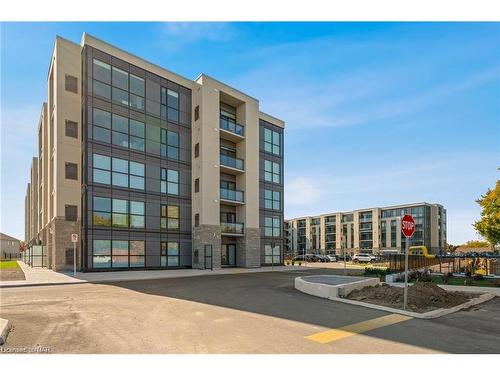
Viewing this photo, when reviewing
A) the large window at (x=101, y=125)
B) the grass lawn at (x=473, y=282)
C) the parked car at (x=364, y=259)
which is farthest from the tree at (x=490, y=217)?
the large window at (x=101, y=125)

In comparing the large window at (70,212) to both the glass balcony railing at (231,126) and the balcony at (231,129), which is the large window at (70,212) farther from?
the glass balcony railing at (231,126)

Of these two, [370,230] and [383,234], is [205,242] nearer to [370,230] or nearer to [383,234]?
[383,234]

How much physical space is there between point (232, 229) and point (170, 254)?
6722 millimetres

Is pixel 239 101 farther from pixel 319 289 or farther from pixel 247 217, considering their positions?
pixel 319 289

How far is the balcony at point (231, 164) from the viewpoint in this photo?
35.3 meters

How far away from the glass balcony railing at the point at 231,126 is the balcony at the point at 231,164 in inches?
109

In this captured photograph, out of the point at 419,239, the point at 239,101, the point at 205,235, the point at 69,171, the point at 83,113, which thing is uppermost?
the point at 239,101

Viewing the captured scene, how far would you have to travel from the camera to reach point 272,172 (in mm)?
43000

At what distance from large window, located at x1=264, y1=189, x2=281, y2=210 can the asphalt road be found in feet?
93.8

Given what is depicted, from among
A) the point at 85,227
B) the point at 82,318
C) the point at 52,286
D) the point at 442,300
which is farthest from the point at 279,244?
the point at 82,318

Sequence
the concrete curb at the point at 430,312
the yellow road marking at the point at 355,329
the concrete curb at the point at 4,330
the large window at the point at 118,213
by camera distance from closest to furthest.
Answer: the concrete curb at the point at 4,330 < the yellow road marking at the point at 355,329 < the concrete curb at the point at 430,312 < the large window at the point at 118,213

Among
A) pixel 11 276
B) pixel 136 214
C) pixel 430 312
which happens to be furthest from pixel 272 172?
pixel 430 312

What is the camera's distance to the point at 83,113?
28.1 metres

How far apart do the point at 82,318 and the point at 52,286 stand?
32.3 feet
